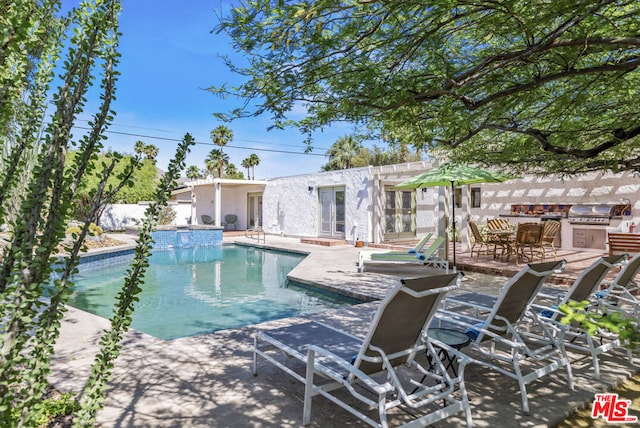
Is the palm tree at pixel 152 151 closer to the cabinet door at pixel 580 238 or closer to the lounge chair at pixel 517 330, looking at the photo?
the cabinet door at pixel 580 238

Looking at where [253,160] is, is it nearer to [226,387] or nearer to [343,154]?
[343,154]

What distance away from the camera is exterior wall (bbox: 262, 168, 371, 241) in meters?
17.7

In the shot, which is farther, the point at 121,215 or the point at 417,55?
the point at 121,215

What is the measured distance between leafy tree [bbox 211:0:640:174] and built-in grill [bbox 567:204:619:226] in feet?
33.6

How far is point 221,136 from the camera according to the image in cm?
3650

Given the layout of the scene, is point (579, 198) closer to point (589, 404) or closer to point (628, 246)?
point (628, 246)

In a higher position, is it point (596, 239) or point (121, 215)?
point (121, 215)

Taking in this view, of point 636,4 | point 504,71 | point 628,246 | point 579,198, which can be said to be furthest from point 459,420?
point 579,198

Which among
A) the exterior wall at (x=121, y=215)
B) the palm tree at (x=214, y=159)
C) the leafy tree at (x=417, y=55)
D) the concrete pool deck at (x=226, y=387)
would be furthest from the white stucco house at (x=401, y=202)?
the palm tree at (x=214, y=159)

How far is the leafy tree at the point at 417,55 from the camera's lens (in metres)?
2.75

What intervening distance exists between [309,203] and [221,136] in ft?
62.4

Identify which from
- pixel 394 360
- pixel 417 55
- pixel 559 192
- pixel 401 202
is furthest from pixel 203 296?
pixel 559 192

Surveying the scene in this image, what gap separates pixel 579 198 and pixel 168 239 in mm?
17348

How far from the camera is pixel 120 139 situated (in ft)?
103
